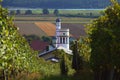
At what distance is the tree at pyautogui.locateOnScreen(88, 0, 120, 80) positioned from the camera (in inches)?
723

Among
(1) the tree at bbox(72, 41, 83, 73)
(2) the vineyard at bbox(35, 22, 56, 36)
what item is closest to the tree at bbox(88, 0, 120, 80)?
(1) the tree at bbox(72, 41, 83, 73)

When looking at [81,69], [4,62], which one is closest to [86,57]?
[81,69]

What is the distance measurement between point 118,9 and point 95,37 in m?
1.79

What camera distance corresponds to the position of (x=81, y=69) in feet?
87.1

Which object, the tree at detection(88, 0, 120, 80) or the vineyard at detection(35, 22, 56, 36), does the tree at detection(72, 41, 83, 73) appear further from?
the vineyard at detection(35, 22, 56, 36)

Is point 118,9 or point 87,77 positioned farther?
point 87,77

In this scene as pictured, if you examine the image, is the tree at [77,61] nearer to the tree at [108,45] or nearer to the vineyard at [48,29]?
the tree at [108,45]

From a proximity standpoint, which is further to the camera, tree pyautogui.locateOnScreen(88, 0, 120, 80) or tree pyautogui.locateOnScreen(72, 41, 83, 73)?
tree pyautogui.locateOnScreen(72, 41, 83, 73)

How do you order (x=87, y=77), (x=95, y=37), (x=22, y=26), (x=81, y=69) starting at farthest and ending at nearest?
(x=22, y=26) → (x=81, y=69) → (x=87, y=77) → (x=95, y=37)

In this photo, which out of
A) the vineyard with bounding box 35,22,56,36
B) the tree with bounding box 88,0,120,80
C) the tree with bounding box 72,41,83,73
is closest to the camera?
the tree with bounding box 88,0,120,80

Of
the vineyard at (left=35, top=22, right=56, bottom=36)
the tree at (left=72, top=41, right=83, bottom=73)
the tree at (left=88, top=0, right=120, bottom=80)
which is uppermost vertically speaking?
the tree at (left=88, top=0, right=120, bottom=80)

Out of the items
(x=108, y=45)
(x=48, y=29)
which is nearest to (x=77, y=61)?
(x=108, y=45)

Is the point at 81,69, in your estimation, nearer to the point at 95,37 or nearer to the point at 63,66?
the point at 63,66

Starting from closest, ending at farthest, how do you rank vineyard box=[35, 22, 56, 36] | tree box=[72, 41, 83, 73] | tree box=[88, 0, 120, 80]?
tree box=[88, 0, 120, 80], tree box=[72, 41, 83, 73], vineyard box=[35, 22, 56, 36]
